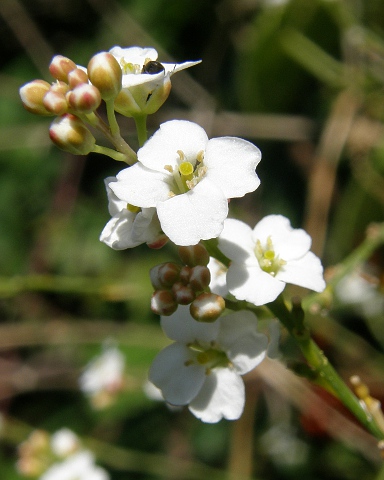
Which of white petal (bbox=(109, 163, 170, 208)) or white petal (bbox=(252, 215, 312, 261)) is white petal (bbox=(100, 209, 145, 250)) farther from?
white petal (bbox=(252, 215, 312, 261))

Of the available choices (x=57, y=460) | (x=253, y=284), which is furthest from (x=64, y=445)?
(x=253, y=284)

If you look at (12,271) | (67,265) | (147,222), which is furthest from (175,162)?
(12,271)

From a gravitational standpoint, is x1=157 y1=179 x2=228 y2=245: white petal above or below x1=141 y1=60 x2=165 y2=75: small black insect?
below

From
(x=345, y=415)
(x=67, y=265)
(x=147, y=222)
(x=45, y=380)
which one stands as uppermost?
(x=147, y=222)

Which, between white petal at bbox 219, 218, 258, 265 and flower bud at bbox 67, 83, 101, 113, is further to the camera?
white petal at bbox 219, 218, 258, 265

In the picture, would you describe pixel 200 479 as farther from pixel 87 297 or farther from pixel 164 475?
pixel 87 297

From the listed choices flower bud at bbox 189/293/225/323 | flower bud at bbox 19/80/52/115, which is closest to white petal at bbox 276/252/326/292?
flower bud at bbox 189/293/225/323

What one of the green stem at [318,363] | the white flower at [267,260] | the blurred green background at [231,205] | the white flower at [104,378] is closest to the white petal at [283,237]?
the white flower at [267,260]

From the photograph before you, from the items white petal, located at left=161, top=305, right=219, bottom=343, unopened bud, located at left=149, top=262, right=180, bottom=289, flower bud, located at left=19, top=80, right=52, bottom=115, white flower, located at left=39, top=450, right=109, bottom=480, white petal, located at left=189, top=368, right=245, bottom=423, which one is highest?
flower bud, located at left=19, top=80, right=52, bottom=115
